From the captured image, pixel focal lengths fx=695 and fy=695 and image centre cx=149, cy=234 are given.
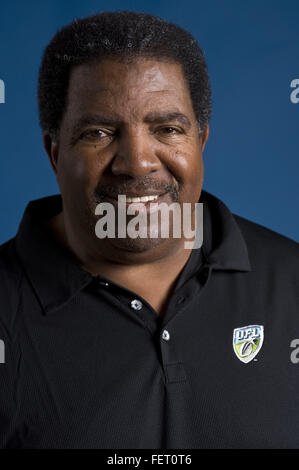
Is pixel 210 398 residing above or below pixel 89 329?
below

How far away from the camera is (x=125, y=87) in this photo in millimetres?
1387

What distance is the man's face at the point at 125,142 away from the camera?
1390mm

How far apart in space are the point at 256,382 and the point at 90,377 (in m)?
0.37

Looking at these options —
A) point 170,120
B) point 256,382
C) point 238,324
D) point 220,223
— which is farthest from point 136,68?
point 256,382

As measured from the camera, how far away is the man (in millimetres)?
1413

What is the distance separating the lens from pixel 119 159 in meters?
1.40

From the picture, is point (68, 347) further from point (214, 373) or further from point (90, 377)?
point (214, 373)

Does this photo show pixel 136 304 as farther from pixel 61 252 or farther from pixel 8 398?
pixel 8 398

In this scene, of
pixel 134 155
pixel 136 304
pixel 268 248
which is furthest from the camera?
pixel 268 248

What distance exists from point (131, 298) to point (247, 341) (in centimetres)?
28

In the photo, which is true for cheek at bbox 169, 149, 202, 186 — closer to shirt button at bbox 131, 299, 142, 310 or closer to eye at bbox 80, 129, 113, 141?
eye at bbox 80, 129, 113, 141

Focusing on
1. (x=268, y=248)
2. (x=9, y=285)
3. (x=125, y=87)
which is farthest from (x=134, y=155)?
(x=268, y=248)

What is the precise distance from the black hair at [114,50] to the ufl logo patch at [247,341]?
1.56 ft

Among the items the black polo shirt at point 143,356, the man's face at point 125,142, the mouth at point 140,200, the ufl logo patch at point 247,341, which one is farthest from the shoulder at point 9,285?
the ufl logo patch at point 247,341
